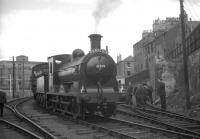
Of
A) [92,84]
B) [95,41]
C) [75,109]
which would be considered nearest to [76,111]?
[75,109]

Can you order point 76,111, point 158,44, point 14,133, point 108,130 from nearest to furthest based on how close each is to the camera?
point 108,130
point 14,133
point 76,111
point 158,44

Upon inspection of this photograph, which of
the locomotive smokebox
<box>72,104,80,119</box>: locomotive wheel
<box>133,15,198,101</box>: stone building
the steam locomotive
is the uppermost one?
<box>133,15,198,101</box>: stone building

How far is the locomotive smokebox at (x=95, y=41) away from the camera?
13271 mm

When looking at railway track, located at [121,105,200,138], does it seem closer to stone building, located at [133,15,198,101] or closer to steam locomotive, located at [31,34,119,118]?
steam locomotive, located at [31,34,119,118]

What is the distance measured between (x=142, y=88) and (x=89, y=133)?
906 centimetres

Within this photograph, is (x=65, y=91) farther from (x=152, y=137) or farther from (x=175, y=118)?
(x=152, y=137)

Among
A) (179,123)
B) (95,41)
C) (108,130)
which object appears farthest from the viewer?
(95,41)

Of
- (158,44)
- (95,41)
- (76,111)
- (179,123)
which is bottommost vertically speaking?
(179,123)

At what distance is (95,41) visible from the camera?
13.4m

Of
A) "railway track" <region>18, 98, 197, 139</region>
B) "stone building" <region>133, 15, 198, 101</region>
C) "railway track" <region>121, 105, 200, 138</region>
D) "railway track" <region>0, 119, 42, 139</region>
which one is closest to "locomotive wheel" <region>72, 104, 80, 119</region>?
"railway track" <region>18, 98, 197, 139</region>

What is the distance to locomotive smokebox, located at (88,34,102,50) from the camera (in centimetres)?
1327

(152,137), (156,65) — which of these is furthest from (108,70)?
(156,65)

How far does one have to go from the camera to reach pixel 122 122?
1219 centimetres

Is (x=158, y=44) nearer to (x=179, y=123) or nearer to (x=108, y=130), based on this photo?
(x=179, y=123)
